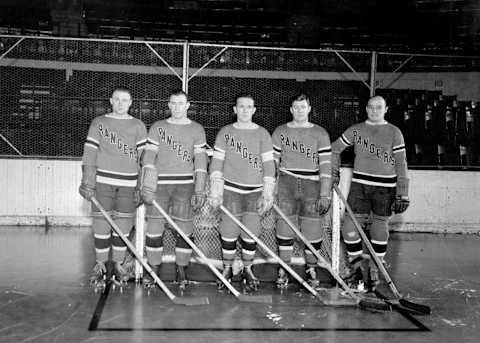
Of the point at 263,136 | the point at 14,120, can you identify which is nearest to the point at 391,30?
the point at 14,120

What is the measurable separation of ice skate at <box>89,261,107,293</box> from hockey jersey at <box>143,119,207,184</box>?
0.82 meters

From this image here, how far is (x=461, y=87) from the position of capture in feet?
37.5

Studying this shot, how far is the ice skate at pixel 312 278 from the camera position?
416 cm

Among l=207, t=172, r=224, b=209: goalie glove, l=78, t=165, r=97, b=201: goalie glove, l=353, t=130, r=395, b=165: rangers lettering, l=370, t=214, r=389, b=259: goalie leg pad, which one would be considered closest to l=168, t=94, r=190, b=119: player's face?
l=207, t=172, r=224, b=209: goalie glove

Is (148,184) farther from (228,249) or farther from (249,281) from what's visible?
(249,281)

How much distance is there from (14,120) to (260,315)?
6649mm

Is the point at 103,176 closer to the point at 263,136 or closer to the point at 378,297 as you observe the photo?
the point at 263,136

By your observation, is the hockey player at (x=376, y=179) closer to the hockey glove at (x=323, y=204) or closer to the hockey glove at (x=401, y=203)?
the hockey glove at (x=401, y=203)

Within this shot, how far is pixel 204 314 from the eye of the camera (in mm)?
3490

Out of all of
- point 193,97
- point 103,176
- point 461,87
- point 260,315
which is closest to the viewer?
point 260,315

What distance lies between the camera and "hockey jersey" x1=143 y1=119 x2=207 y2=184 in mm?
4008

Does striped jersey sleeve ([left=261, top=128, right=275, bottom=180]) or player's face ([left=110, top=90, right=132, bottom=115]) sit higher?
player's face ([left=110, top=90, right=132, bottom=115])

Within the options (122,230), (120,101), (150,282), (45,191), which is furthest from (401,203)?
(45,191)

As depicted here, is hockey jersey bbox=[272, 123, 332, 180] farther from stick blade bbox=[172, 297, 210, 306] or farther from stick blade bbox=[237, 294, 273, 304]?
stick blade bbox=[172, 297, 210, 306]
